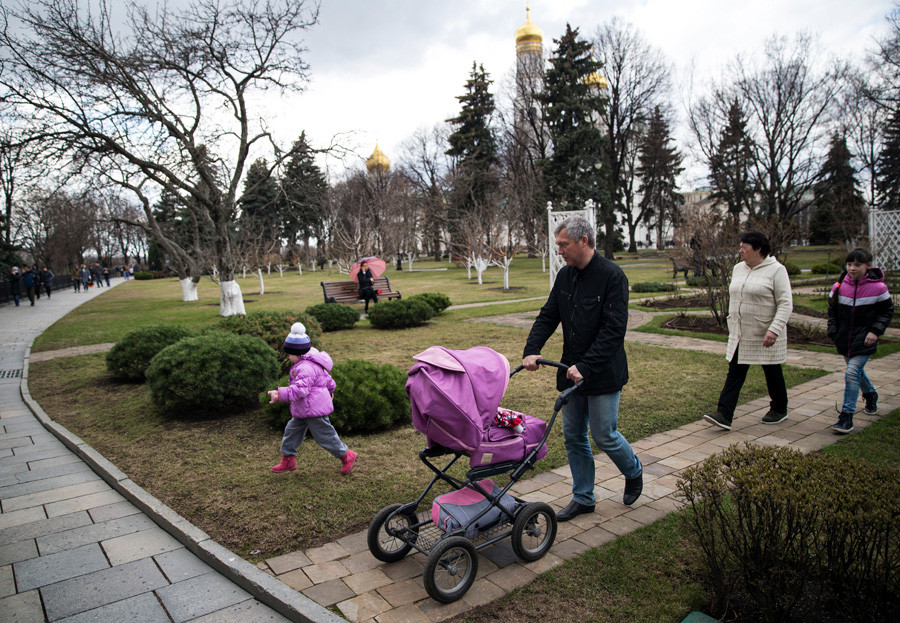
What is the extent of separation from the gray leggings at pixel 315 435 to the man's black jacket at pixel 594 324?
204cm

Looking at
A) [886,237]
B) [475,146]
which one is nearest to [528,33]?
[475,146]

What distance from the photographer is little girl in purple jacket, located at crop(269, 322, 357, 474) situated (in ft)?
14.9

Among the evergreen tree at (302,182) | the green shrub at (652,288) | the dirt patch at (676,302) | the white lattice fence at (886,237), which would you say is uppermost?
the evergreen tree at (302,182)

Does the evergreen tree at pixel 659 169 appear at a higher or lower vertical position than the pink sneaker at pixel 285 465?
higher

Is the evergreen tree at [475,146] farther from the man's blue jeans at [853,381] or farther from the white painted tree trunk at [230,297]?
the man's blue jeans at [853,381]

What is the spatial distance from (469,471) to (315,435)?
2.01 metres

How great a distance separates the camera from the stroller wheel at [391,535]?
10.6ft

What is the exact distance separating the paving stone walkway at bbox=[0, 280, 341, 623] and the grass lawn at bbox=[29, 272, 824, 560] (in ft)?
0.64

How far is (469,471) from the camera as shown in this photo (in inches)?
125

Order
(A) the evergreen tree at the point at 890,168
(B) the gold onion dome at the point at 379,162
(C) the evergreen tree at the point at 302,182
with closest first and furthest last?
(C) the evergreen tree at the point at 302,182 < (A) the evergreen tree at the point at 890,168 < (B) the gold onion dome at the point at 379,162

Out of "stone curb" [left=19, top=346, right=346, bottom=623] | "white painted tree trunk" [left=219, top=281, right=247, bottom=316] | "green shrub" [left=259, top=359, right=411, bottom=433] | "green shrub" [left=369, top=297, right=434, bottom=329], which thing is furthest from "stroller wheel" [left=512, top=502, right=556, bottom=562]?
"white painted tree trunk" [left=219, top=281, right=247, bottom=316]

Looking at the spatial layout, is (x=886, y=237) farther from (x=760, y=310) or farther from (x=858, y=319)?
(x=760, y=310)

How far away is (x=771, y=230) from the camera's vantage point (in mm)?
13320

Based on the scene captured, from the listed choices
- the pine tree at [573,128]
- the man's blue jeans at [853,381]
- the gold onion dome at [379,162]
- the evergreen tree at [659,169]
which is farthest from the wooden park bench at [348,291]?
the gold onion dome at [379,162]
